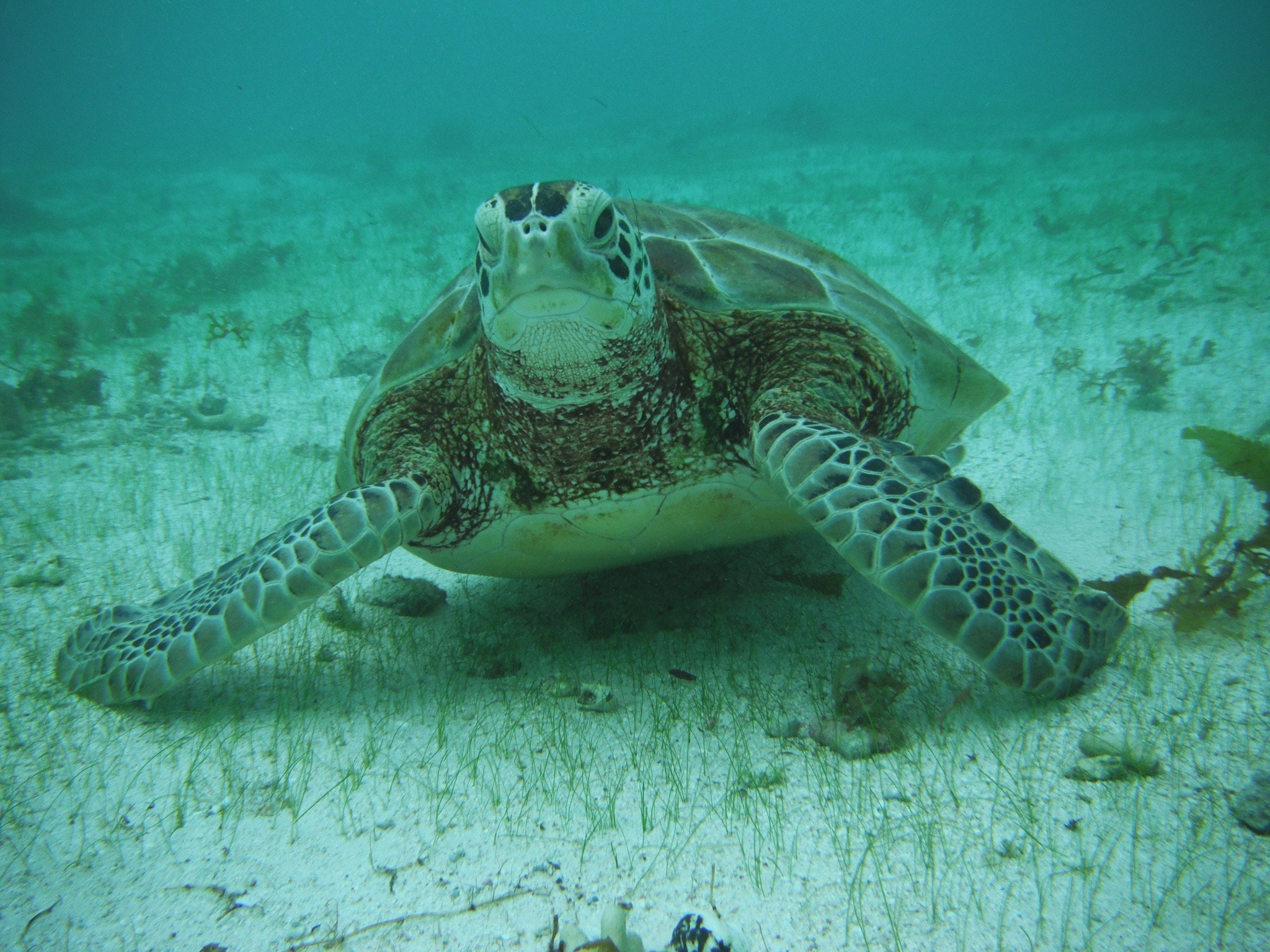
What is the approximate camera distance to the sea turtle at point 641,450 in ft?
6.97

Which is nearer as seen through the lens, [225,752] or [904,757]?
[904,757]

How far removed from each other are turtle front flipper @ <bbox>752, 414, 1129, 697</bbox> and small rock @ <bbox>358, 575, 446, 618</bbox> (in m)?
2.11

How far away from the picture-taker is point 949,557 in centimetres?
208

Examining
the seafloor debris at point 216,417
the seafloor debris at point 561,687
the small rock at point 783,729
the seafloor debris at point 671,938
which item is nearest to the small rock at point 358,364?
the seafloor debris at point 216,417

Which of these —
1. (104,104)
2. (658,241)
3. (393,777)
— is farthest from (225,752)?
(104,104)

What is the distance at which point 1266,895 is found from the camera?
1428 millimetres

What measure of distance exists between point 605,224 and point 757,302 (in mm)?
1131

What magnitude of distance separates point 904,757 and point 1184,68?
69.1m

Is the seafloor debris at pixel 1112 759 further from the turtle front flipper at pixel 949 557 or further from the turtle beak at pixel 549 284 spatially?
the turtle beak at pixel 549 284

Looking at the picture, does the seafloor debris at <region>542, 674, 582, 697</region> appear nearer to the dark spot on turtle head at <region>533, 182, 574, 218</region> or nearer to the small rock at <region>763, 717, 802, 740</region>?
the small rock at <region>763, 717, 802, 740</region>

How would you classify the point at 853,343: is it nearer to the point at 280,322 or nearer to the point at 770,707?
the point at 770,707

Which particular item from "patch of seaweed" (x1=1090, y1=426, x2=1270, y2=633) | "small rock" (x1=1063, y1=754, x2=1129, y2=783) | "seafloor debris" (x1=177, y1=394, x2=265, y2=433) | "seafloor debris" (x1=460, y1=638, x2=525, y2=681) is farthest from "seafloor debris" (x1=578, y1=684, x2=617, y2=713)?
"seafloor debris" (x1=177, y1=394, x2=265, y2=433)

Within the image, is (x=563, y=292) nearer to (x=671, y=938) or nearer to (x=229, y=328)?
(x=671, y=938)

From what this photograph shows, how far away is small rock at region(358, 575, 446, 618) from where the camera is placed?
3.51m
